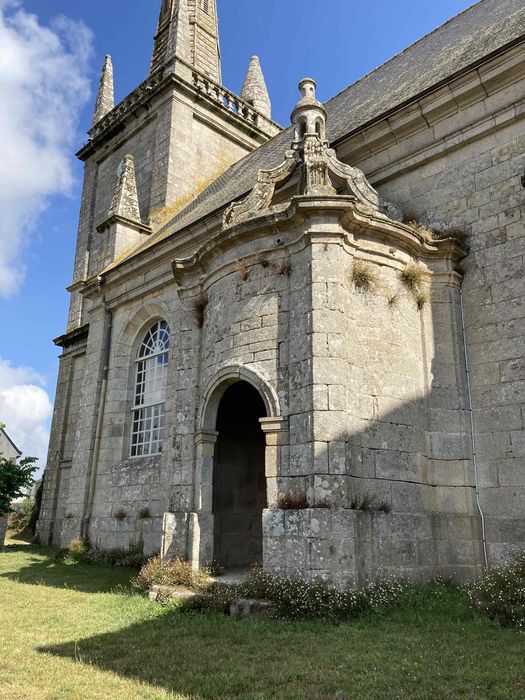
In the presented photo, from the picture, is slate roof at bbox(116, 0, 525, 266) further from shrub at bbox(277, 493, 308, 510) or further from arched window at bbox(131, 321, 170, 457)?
shrub at bbox(277, 493, 308, 510)

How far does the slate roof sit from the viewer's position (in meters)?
9.76

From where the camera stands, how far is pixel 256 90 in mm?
22797

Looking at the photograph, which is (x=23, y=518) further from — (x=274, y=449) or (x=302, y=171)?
(x=302, y=171)

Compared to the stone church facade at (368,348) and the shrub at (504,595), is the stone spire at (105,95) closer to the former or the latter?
the stone church facade at (368,348)

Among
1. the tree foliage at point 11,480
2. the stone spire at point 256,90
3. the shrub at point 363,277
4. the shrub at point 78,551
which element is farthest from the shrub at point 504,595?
the stone spire at point 256,90

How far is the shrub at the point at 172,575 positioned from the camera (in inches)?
301

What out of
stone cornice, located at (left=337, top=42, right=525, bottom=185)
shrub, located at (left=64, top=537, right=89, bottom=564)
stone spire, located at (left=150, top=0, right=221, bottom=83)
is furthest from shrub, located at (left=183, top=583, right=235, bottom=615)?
stone spire, located at (left=150, top=0, right=221, bottom=83)

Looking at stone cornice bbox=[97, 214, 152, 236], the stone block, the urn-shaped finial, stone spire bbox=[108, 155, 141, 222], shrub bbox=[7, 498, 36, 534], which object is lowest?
the stone block

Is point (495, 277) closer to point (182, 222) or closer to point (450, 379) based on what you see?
point (450, 379)

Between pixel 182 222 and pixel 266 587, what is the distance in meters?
10.2

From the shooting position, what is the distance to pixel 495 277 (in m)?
8.07

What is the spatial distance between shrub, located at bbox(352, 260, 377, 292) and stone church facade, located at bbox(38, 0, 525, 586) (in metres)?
0.03

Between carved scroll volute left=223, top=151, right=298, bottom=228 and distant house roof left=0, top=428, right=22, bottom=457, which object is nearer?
carved scroll volute left=223, top=151, right=298, bottom=228

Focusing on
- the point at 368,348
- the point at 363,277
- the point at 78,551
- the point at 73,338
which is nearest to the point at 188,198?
the point at 73,338
